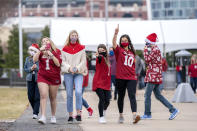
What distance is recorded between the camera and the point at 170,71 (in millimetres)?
31562

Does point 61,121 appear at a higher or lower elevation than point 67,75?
lower

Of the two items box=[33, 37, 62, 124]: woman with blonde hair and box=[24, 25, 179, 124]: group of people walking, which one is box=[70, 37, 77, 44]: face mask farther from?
box=[33, 37, 62, 124]: woman with blonde hair

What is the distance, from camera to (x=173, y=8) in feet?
376

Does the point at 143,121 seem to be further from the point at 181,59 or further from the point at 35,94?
the point at 181,59

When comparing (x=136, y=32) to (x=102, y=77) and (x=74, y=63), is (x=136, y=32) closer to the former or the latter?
(x=102, y=77)

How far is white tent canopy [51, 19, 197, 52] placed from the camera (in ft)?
99.8

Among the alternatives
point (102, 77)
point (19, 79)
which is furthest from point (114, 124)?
point (19, 79)

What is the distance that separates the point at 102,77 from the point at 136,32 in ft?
60.7

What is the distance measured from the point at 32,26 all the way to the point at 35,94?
3873 inches

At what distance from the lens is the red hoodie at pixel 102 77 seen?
12.6m

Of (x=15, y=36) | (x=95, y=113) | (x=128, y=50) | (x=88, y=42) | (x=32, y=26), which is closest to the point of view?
(x=128, y=50)

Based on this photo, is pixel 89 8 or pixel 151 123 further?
pixel 89 8

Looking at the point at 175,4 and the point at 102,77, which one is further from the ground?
the point at 175,4

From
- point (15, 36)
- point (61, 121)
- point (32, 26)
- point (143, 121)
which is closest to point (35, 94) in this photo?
point (61, 121)
